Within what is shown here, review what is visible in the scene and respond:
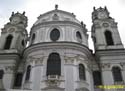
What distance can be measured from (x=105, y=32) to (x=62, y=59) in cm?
953

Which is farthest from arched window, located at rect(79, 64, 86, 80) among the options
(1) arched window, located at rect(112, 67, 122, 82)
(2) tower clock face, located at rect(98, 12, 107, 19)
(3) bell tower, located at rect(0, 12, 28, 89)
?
(2) tower clock face, located at rect(98, 12, 107, 19)

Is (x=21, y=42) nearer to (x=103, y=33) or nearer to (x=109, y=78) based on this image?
(x=103, y=33)

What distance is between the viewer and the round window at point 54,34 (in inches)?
958

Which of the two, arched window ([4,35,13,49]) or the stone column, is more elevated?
arched window ([4,35,13,49])

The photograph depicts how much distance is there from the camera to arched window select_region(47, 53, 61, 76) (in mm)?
20969

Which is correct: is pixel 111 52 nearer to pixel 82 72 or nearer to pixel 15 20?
pixel 82 72

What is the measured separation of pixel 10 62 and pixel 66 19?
1026 centimetres

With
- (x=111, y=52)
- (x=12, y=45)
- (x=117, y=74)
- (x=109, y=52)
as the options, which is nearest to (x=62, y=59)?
(x=109, y=52)

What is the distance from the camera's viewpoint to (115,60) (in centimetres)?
2336

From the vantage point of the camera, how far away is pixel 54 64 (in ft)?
70.9

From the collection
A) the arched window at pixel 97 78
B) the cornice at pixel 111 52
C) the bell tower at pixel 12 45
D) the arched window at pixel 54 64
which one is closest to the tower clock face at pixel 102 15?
the cornice at pixel 111 52

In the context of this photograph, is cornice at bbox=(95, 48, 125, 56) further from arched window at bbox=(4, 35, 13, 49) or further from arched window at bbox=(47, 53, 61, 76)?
arched window at bbox=(4, 35, 13, 49)

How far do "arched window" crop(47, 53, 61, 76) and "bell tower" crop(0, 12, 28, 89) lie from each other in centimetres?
555

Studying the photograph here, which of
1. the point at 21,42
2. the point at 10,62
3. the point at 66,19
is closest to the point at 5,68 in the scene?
the point at 10,62
